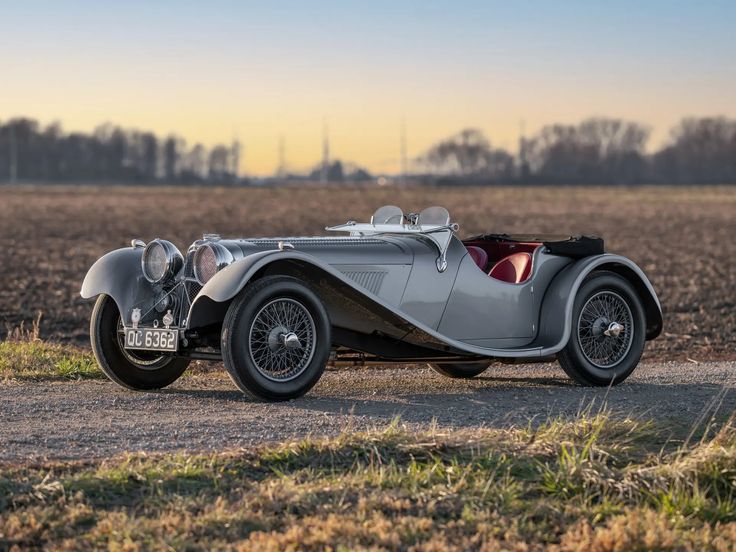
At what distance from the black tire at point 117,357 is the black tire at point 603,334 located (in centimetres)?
336

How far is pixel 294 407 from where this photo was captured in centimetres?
876

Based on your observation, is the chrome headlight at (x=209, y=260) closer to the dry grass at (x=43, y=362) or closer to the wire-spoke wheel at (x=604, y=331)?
the dry grass at (x=43, y=362)

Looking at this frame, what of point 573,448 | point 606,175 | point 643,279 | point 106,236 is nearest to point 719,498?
point 573,448

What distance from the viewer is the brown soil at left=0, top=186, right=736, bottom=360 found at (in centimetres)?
1691

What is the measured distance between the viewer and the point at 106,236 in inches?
1448

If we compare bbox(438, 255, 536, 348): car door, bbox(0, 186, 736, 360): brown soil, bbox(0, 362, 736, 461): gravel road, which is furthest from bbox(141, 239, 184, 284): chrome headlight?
bbox(0, 186, 736, 360): brown soil

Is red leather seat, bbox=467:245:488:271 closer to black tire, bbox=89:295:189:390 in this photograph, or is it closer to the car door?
the car door

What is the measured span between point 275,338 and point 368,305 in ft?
2.91

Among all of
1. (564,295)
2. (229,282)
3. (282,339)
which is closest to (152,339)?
(229,282)

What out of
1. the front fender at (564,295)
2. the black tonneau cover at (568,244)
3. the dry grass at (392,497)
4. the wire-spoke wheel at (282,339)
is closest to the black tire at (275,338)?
the wire-spoke wheel at (282,339)

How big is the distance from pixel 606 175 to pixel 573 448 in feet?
529

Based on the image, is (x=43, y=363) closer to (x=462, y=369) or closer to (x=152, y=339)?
(x=152, y=339)

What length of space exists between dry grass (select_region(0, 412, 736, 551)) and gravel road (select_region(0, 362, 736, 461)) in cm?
67

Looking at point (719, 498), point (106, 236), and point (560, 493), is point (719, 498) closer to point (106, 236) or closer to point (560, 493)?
point (560, 493)
